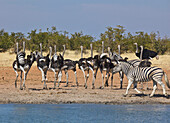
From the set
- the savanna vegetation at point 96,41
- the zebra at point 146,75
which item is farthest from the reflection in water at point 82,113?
the savanna vegetation at point 96,41

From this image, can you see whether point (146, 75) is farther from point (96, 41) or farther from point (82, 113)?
point (96, 41)

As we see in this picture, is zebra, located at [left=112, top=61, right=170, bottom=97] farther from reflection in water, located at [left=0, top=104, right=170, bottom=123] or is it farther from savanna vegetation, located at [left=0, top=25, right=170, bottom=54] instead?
savanna vegetation, located at [left=0, top=25, right=170, bottom=54]

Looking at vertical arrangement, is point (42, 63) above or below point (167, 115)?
above

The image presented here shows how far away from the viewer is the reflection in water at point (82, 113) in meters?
14.1

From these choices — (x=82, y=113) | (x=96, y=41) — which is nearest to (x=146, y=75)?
(x=82, y=113)

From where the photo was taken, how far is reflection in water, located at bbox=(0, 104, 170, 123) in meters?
14.1

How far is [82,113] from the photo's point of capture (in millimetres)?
15188

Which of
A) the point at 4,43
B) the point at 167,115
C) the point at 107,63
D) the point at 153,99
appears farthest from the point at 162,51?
A: the point at 167,115

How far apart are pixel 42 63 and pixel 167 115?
30.4ft

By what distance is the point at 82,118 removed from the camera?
1439 cm

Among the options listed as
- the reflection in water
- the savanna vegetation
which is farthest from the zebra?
the savanna vegetation

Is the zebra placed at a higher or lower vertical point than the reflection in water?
higher

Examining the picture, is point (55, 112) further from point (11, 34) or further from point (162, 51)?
point (11, 34)

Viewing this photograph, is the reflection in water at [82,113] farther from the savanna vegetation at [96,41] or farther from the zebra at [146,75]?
the savanna vegetation at [96,41]
